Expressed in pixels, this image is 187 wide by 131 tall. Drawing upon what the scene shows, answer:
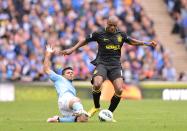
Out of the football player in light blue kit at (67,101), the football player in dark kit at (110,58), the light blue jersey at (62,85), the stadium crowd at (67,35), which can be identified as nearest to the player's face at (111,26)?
the football player in dark kit at (110,58)

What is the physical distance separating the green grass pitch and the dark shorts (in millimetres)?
1020

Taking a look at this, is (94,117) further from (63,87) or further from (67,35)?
(67,35)

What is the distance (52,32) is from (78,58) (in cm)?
167

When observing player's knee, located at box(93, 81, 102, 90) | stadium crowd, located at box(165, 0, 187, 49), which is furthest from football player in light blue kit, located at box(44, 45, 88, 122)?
stadium crowd, located at box(165, 0, 187, 49)

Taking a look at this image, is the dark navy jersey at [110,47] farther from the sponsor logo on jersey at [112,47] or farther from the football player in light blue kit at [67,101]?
the football player in light blue kit at [67,101]

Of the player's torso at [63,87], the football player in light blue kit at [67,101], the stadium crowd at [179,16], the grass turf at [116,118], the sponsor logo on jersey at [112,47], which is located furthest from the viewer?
the stadium crowd at [179,16]

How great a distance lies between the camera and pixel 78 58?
31.6 metres

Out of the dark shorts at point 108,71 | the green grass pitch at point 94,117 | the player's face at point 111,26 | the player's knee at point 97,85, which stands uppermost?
the player's face at point 111,26

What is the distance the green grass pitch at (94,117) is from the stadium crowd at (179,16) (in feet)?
24.9

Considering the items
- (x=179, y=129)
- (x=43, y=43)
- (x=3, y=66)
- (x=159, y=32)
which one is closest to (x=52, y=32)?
(x=43, y=43)

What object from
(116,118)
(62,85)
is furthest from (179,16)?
(62,85)

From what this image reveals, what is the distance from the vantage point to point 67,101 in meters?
16.9

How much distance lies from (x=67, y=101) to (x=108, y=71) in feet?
6.49

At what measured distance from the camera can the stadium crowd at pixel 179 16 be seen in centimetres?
3509
